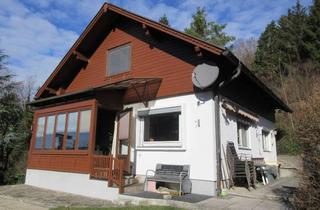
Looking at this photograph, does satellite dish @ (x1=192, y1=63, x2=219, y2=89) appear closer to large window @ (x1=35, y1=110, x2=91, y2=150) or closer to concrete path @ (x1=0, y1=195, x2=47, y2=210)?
large window @ (x1=35, y1=110, x2=91, y2=150)

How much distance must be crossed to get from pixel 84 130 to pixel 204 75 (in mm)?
5223

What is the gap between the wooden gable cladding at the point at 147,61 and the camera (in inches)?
446

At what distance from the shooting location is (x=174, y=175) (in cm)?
1033

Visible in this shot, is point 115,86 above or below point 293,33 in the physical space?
below

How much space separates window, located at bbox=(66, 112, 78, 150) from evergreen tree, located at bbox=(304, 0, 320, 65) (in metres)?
26.8

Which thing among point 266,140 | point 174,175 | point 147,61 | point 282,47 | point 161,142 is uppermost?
point 282,47

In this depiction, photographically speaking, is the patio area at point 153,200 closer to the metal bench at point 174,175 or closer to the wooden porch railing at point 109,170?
the metal bench at point 174,175

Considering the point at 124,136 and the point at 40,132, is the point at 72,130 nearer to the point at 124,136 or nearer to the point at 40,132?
the point at 124,136

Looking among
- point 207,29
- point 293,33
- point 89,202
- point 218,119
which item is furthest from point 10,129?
point 293,33

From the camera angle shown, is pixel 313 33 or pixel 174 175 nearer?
pixel 174 175

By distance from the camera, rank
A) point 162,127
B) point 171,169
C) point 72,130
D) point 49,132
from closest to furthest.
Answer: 1. point 171,169
2. point 162,127
3. point 72,130
4. point 49,132

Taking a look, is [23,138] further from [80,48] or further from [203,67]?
[203,67]

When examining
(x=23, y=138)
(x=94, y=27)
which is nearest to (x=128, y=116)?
(x=94, y=27)

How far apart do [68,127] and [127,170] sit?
315 cm
